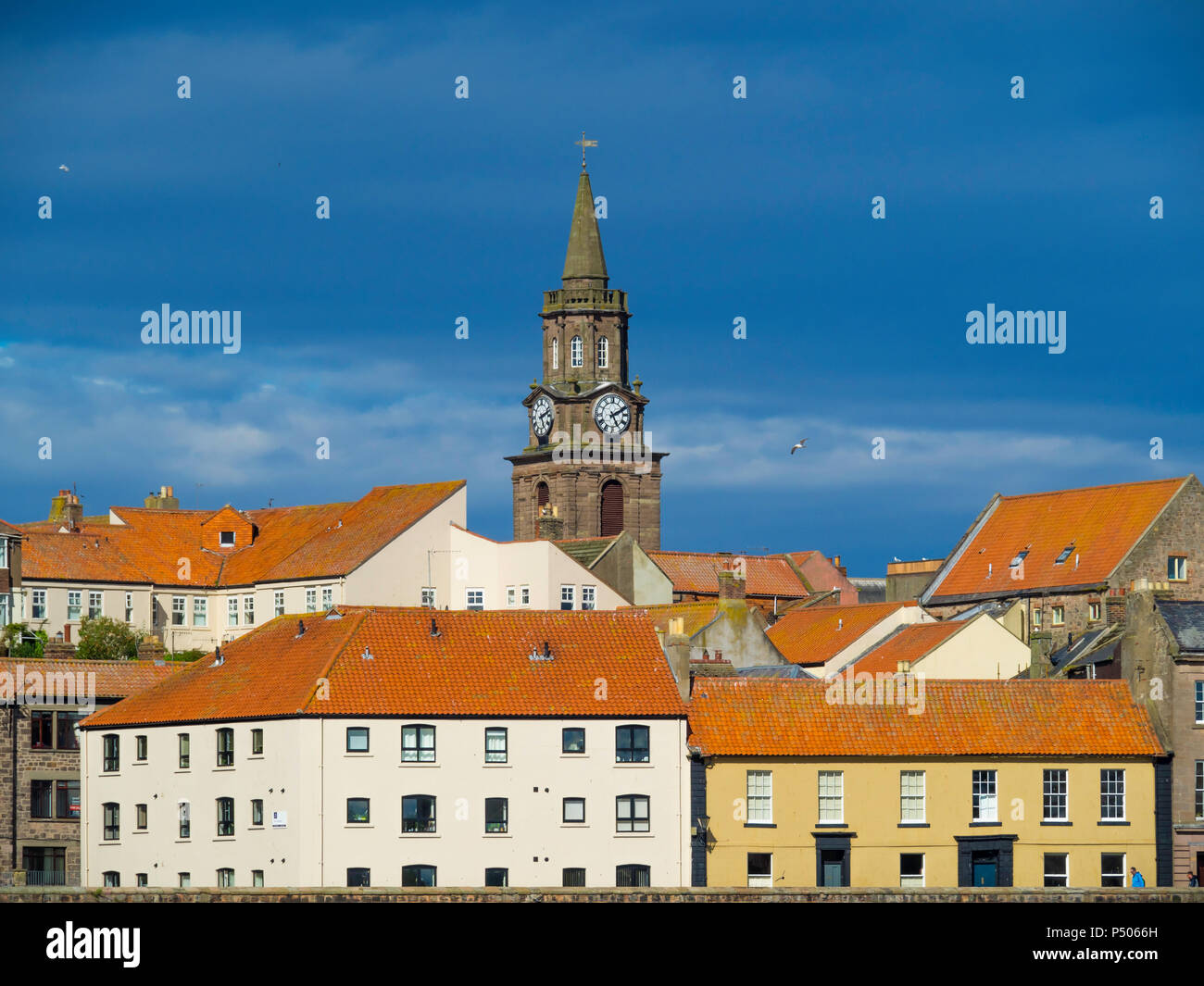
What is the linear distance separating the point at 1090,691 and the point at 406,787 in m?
21.2

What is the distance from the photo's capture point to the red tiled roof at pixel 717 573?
135 meters

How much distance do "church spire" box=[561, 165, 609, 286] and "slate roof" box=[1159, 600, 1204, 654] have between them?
73660mm

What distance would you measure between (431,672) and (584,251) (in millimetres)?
76541

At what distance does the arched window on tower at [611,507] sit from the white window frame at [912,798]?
69973 millimetres

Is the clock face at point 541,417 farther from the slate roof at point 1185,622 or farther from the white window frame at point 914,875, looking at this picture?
the white window frame at point 914,875

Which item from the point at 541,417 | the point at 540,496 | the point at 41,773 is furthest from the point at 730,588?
the point at 541,417

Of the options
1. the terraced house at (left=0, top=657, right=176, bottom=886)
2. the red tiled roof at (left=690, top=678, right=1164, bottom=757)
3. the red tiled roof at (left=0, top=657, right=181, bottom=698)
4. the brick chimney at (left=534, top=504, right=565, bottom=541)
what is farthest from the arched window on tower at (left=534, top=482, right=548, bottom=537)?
the red tiled roof at (left=690, top=678, right=1164, bottom=757)

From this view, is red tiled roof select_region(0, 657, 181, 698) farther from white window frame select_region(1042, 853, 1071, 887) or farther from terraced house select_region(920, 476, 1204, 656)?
terraced house select_region(920, 476, 1204, 656)

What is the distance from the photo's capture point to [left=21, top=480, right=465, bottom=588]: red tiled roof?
11988 cm
